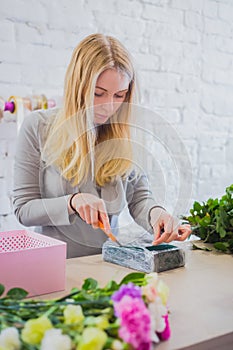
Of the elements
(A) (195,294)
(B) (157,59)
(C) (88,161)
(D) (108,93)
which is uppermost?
(B) (157,59)

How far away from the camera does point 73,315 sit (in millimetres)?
762

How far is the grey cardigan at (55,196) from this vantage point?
58.0 inches

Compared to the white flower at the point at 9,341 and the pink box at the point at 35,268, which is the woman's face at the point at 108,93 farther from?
the white flower at the point at 9,341

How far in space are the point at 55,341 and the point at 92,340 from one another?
0.05 m

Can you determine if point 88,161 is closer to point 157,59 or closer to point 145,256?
point 145,256

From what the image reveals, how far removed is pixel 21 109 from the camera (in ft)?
6.80

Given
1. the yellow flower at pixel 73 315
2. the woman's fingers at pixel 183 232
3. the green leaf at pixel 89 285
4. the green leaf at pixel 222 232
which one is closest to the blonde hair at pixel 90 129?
the woman's fingers at pixel 183 232

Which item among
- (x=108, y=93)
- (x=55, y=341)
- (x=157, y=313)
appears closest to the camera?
(x=55, y=341)

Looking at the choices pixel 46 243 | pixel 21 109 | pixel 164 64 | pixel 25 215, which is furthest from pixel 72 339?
pixel 164 64

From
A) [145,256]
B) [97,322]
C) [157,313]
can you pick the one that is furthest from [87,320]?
[145,256]

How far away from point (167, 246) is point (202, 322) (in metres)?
0.41

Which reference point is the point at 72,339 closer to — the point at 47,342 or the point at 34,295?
the point at 47,342

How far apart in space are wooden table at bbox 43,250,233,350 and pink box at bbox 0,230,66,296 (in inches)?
1.1

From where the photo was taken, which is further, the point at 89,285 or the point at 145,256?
the point at 145,256
